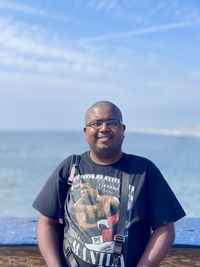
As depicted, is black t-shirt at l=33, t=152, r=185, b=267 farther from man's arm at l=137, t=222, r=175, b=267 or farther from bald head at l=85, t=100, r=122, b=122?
bald head at l=85, t=100, r=122, b=122

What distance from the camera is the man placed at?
3078 mm

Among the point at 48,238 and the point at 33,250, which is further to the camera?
the point at 33,250

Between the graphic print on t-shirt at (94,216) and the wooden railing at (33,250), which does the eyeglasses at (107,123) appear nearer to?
the graphic print on t-shirt at (94,216)

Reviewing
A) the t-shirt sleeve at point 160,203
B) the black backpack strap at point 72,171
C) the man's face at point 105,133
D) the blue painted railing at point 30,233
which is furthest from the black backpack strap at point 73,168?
the blue painted railing at point 30,233

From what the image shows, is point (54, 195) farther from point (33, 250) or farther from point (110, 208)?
point (33, 250)

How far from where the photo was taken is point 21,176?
36062 millimetres

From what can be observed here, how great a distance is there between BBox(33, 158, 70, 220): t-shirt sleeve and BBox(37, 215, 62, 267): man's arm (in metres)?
0.06

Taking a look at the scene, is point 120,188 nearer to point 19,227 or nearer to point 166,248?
point 166,248

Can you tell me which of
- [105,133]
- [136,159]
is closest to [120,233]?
[136,159]

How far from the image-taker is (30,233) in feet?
12.8

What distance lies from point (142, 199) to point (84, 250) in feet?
1.26

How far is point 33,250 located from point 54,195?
745mm

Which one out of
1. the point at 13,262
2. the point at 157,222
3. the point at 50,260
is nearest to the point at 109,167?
the point at 157,222

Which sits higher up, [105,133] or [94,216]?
[105,133]
